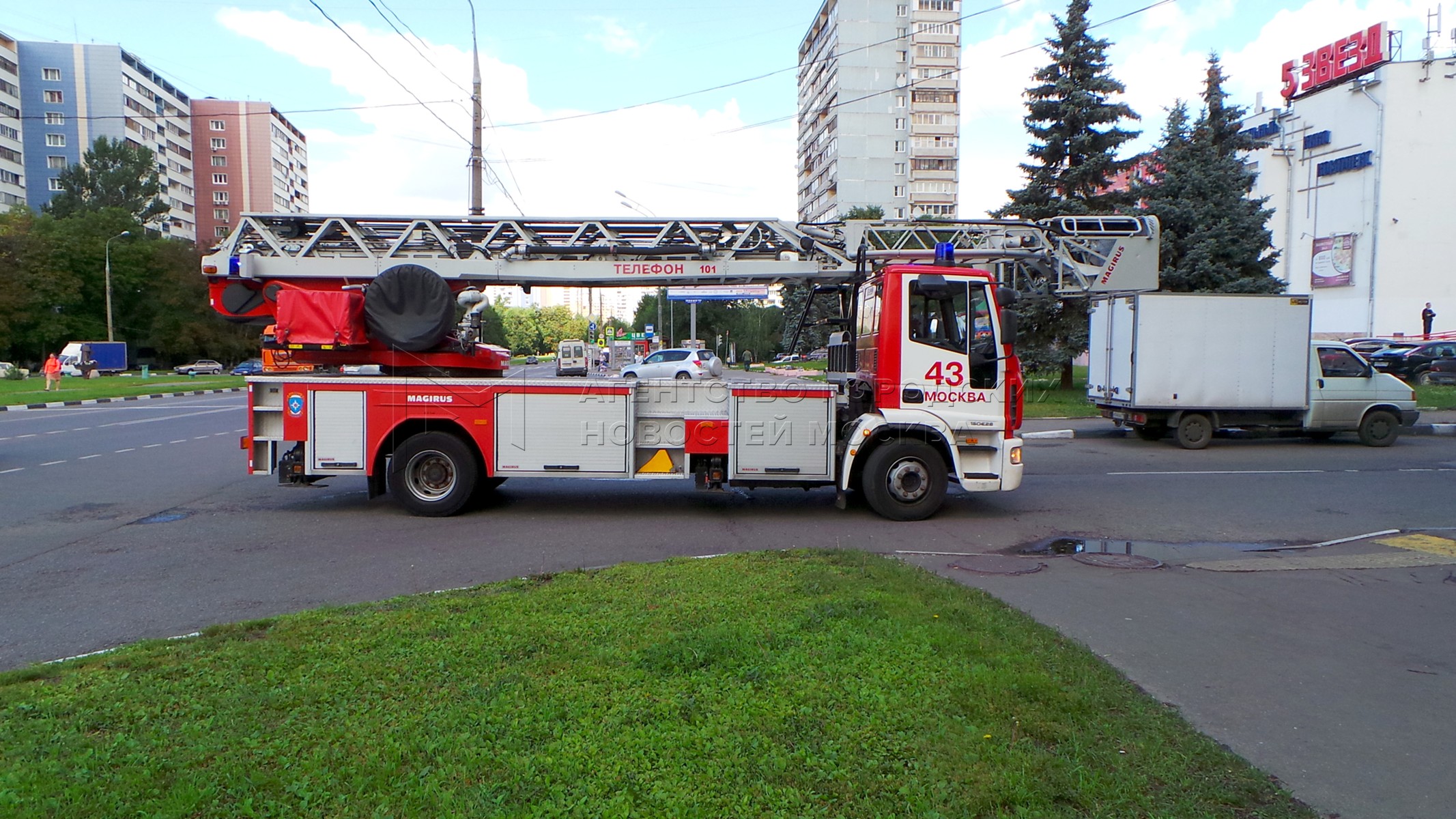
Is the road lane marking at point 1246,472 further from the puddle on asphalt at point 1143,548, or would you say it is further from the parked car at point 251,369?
the parked car at point 251,369

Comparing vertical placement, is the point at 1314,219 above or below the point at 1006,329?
above

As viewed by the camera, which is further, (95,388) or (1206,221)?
(95,388)

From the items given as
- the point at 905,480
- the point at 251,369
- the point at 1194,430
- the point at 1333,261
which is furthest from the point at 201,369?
the point at 1333,261

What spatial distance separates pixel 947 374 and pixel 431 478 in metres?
5.82

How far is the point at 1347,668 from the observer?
5363 millimetres

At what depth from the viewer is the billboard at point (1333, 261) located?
5269cm

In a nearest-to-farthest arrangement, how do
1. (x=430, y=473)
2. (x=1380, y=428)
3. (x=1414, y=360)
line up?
1. (x=430, y=473)
2. (x=1380, y=428)
3. (x=1414, y=360)

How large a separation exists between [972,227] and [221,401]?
2882 centimetres

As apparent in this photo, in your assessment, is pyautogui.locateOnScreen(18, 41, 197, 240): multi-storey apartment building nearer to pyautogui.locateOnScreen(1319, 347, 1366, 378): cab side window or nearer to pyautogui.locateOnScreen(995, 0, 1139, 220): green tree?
pyautogui.locateOnScreen(995, 0, 1139, 220): green tree

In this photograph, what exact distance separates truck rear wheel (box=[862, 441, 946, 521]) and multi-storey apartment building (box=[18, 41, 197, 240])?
90945mm

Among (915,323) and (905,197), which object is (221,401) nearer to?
(915,323)

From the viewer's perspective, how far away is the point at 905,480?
10.3m

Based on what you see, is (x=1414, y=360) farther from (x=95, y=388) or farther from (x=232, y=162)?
(x=232, y=162)

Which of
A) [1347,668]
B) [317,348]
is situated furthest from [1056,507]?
[317,348]
